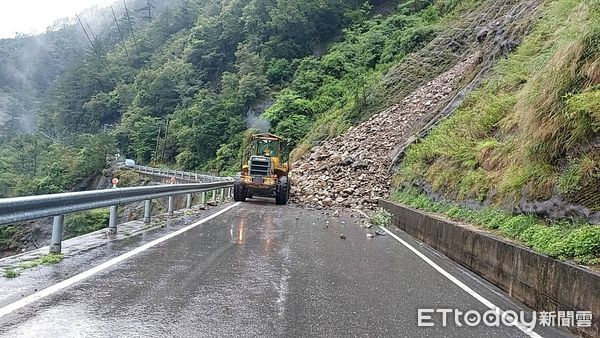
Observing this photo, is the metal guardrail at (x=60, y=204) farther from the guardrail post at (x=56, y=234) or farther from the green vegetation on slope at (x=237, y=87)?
the green vegetation on slope at (x=237, y=87)

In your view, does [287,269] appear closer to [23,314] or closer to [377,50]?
[23,314]

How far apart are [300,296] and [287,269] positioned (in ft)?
4.86

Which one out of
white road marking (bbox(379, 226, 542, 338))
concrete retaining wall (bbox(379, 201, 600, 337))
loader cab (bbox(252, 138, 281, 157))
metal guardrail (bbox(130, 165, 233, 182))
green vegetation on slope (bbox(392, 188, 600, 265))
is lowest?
metal guardrail (bbox(130, 165, 233, 182))

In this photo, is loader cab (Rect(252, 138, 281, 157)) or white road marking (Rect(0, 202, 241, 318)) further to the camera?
loader cab (Rect(252, 138, 281, 157))

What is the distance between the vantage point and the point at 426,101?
92.1 feet

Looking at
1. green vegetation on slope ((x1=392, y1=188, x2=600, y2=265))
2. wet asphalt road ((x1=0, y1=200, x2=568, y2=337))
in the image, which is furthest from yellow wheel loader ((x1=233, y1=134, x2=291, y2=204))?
wet asphalt road ((x1=0, y1=200, x2=568, y2=337))

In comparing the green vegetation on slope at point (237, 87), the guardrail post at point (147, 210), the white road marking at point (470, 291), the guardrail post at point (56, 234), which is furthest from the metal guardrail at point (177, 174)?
the guardrail post at point (56, 234)

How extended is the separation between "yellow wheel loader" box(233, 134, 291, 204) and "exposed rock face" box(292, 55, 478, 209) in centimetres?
171

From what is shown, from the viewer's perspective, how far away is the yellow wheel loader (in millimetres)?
21188

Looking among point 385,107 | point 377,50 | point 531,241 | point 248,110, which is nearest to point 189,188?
point 531,241

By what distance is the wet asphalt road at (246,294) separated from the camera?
410 centimetres

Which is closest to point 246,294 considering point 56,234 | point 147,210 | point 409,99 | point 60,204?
point 60,204

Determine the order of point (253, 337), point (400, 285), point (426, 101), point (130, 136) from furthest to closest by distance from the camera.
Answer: point (130, 136), point (426, 101), point (400, 285), point (253, 337)

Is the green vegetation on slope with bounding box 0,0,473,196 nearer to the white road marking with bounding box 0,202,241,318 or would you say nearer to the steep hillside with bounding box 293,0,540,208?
the steep hillside with bounding box 293,0,540,208
